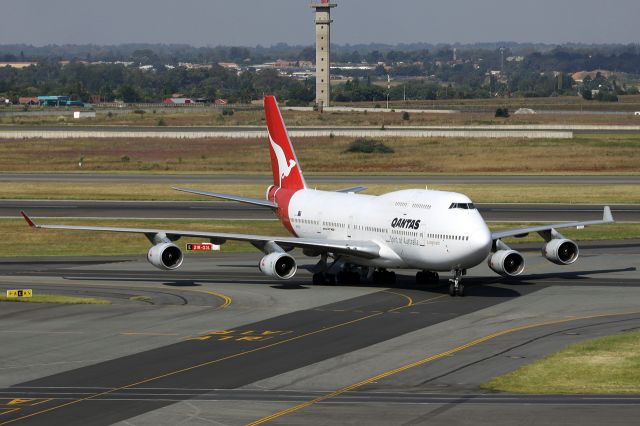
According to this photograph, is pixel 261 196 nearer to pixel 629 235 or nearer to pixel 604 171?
pixel 629 235

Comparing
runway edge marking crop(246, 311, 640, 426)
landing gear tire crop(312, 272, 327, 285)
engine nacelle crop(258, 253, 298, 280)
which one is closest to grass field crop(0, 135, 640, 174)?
landing gear tire crop(312, 272, 327, 285)

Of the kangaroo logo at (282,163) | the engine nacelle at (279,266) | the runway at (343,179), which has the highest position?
the kangaroo logo at (282,163)

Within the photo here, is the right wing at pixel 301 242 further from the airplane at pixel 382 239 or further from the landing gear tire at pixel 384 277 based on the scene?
the landing gear tire at pixel 384 277

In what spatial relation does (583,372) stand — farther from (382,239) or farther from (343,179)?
(343,179)

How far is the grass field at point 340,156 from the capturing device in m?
148

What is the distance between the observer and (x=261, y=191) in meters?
119

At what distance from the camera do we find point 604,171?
5635 inches

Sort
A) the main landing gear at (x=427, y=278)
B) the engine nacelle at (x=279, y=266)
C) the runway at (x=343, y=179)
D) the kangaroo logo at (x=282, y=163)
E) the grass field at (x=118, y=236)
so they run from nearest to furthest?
the engine nacelle at (x=279, y=266), the main landing gear at (x=427, y=278), the kangaroo logo at (x=282, y=163), the grass field at (x=118, y=236), the runway at (x=343, y=179)

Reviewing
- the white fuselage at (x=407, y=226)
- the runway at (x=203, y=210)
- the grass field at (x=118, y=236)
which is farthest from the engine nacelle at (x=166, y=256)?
the runway at (x=203, y=210)

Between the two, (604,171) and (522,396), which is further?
(604,171)

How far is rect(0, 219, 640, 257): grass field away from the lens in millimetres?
83875

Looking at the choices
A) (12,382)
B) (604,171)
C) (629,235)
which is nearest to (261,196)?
(629,235)

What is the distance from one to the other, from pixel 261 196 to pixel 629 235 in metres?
38.9

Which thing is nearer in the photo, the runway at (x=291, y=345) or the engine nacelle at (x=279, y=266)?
the runway at (x=291, y=345)
